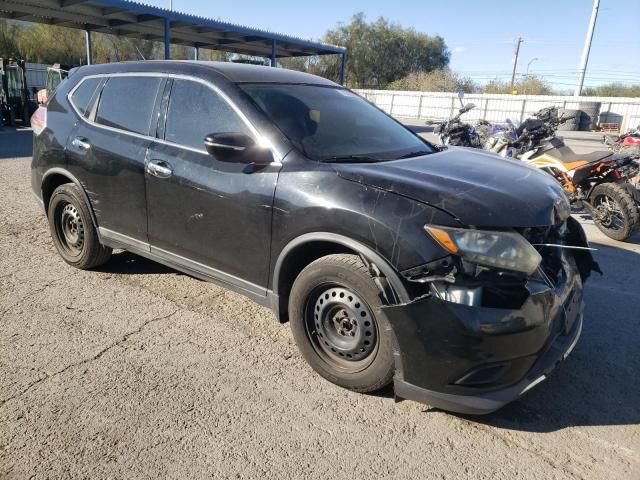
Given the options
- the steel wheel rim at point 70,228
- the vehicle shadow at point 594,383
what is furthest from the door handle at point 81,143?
the vehicle shadow at point 594,383

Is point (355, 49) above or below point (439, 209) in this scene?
above

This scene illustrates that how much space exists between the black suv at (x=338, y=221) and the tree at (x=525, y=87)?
167 ft

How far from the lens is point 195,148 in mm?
3352

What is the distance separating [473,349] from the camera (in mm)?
2301

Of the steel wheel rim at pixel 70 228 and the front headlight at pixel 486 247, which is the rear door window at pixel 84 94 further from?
the front headlight at pixel 486 247

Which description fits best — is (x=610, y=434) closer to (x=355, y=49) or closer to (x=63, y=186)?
(x=63, y=186)

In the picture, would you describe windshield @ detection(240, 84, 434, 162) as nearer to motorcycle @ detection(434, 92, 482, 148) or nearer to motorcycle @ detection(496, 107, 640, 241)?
motorcycle @ detection(496, 107, 640, 241)

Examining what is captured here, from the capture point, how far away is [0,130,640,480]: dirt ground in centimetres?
227

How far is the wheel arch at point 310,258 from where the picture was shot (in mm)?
2473

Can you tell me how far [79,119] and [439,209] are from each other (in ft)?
11.0

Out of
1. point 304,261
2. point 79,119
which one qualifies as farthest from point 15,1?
point 304,261

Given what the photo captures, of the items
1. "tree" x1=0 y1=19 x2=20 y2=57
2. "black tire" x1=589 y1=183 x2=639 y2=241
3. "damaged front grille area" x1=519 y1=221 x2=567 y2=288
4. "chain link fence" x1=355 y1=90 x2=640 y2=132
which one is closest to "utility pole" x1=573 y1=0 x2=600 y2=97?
"chain link fence" x1=355 y1=90 x2=640 y2=132

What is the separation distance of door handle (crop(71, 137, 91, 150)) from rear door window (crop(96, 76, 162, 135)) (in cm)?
20

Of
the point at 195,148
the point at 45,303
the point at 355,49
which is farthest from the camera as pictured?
the point at 355,49
